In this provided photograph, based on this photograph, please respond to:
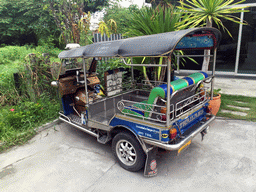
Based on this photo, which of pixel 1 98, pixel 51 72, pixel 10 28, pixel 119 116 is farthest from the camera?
pixel 10 28

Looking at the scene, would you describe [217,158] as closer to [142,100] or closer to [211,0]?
[142,100]

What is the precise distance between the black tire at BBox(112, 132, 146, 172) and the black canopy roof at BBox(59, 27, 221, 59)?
1.31 m

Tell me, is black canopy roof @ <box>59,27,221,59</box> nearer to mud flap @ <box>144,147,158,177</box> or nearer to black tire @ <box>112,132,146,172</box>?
black tire @ <box>112,132,146,172</box>

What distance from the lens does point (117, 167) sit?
333 centimetres

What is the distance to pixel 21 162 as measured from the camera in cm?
363

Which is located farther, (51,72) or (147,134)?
(51,72)

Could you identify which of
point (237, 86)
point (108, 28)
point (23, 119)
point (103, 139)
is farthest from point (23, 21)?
point (237, 86)

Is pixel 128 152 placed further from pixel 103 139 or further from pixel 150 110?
pixel 150 110

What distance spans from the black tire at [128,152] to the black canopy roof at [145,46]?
1315 mm

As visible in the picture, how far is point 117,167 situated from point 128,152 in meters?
0.42

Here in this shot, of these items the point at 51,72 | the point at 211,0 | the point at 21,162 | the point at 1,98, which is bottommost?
the point at 21,162

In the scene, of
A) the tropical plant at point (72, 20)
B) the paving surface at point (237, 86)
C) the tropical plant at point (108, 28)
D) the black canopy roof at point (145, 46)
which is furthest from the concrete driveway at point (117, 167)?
the tropical plant at point (72, 20)

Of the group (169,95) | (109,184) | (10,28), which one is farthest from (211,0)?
(10,28)

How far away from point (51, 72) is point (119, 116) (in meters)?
3.54
